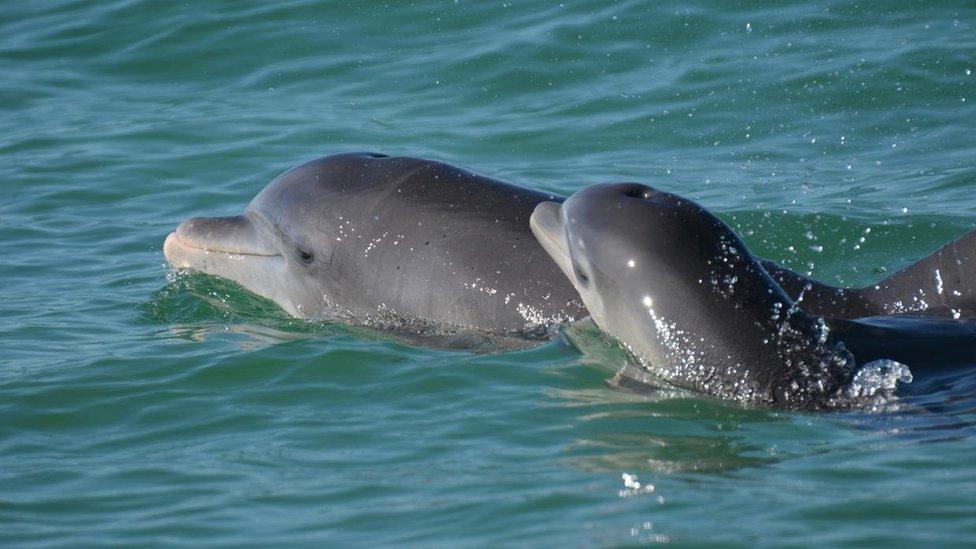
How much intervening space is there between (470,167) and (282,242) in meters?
4.20

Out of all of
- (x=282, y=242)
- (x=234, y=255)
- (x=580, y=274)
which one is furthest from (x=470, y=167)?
(x=580, y=274)

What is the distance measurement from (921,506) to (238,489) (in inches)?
134

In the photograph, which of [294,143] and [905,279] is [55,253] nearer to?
[294,143]

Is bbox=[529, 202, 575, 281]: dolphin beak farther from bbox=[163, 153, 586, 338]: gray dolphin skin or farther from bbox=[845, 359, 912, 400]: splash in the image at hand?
bbox=[845, 359, 912, 400]: splash

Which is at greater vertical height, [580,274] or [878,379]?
[580,274]

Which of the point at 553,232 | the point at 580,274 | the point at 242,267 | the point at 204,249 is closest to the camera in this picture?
the point at 580,274

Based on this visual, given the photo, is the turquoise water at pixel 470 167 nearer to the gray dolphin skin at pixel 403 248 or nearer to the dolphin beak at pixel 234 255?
the dolphin beak at pixel 234 255

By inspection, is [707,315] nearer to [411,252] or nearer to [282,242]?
[411,252]

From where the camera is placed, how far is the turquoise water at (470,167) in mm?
7555

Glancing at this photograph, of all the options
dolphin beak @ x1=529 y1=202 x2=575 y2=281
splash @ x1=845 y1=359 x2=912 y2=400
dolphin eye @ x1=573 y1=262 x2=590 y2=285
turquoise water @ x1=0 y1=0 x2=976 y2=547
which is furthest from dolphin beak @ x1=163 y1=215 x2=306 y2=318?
splash @ x1=845 y1=359 x2=912 y2=400

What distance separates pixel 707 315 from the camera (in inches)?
345

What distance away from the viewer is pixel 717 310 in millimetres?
8758

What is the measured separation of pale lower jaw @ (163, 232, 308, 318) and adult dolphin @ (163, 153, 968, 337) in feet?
0.06

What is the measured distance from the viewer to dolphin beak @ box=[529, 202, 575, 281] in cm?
961
